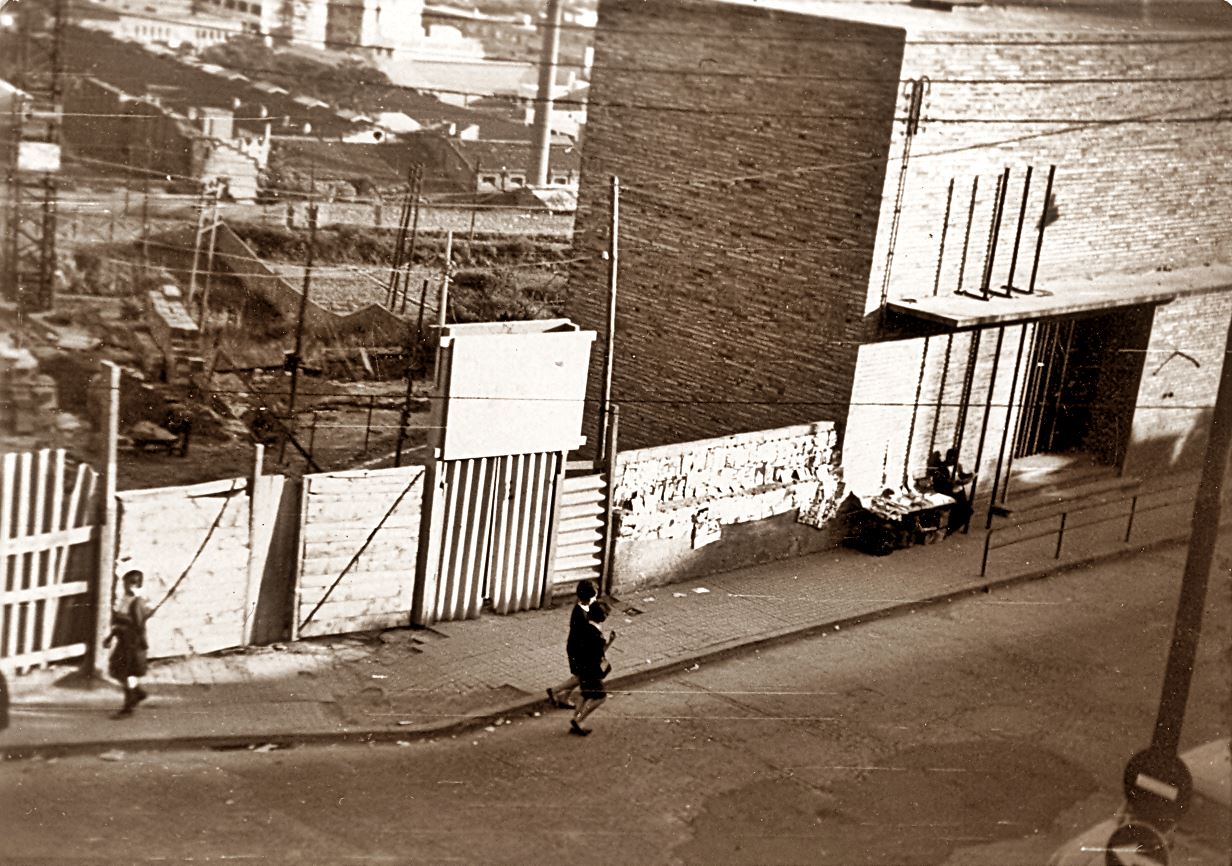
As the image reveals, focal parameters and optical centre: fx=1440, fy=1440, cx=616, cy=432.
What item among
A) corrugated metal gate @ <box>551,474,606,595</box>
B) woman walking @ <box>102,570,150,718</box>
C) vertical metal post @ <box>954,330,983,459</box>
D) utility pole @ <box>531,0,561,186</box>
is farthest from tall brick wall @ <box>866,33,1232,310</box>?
woman walking @ <box>102,570,150,718</box>

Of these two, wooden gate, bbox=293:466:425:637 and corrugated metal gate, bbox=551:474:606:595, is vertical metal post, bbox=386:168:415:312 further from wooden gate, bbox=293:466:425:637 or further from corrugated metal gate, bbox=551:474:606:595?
corrugated metal gate, bbox=551:474:606:595

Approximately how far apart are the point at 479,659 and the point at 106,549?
7.80 feet

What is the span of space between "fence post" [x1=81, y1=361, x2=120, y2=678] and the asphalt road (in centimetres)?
54

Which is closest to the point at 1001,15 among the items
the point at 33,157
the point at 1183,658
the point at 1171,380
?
the point at 1171,380

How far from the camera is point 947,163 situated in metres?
11.1

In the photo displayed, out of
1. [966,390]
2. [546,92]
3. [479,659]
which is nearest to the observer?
[479,659]

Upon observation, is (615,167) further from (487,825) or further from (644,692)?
(487,825)

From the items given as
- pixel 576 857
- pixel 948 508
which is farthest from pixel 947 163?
pixel 576 857

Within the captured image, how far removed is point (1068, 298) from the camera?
36.8 feet

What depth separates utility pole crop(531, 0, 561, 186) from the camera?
8.13 meters

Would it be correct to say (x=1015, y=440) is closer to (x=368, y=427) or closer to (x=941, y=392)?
(x=941, y=392)

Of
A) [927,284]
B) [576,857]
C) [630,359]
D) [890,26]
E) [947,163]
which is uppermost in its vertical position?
[890,26]

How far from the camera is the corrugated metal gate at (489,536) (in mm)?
8875

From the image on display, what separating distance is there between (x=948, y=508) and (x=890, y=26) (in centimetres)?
373
